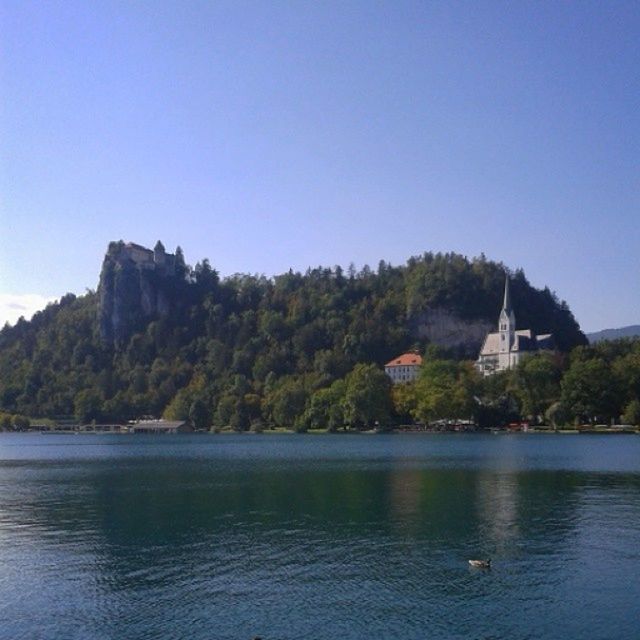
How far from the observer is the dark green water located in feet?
92.4

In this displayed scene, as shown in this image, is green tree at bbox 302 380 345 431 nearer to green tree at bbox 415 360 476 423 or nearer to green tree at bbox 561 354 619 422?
green tree at bbox 415 360 476 423

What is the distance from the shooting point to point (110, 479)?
253ft

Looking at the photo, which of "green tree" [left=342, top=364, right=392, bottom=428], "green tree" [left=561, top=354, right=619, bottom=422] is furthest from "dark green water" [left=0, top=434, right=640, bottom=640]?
"green tree" [left=342, top=364, right=392, bottom=428]

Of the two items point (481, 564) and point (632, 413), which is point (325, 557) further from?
point (632, 413)

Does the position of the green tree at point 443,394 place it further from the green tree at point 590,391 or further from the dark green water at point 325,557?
the dark green water at point 325,557

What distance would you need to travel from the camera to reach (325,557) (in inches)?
1478

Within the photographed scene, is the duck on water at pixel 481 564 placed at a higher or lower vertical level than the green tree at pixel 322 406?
lower

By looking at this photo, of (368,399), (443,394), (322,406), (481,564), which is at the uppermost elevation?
(443,394)

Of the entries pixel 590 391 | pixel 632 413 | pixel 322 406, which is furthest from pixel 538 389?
pixel 322 406

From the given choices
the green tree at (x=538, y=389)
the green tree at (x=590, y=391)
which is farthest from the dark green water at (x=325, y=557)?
the green tree at (x=538, y=389)

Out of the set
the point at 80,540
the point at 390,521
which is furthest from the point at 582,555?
the point at 80,540

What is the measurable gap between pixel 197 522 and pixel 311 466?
1537 inches

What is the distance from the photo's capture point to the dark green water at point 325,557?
28156 mm

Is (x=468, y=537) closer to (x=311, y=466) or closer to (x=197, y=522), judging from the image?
(x=197, y=522)
